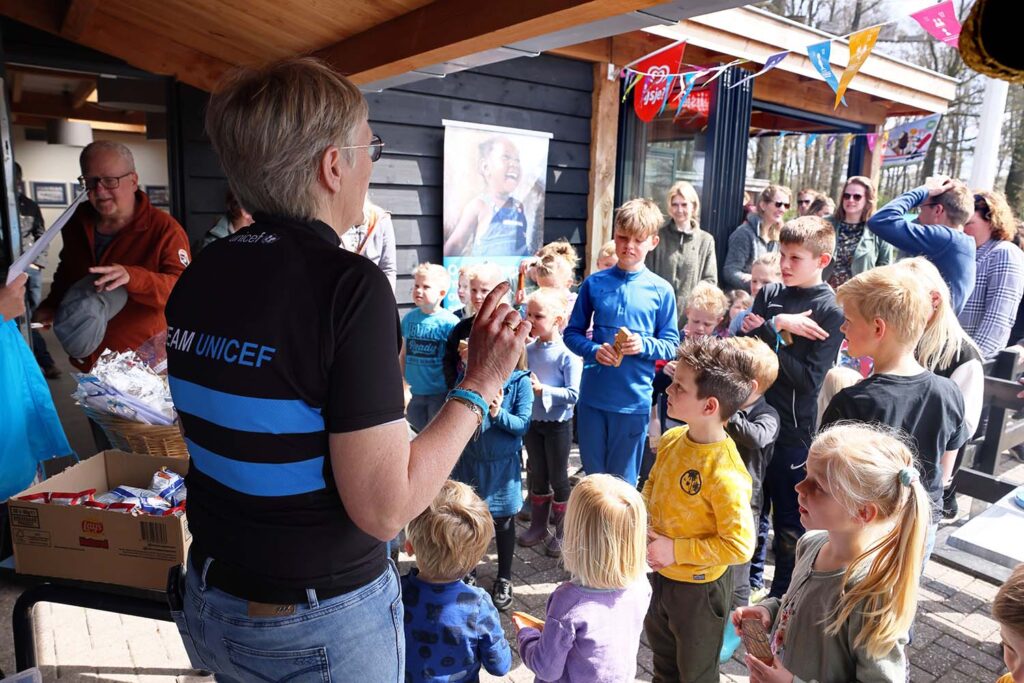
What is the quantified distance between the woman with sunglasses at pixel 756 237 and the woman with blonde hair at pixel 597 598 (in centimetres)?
426

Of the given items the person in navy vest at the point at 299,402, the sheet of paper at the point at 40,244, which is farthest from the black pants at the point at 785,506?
the sheet of paper at the point at 40,244

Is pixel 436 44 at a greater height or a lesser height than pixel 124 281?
greater

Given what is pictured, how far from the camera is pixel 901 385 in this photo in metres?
2.32

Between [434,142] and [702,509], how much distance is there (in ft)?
13.0

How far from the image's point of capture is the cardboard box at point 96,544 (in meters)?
1.84

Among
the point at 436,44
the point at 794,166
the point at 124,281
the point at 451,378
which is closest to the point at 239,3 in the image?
the point at 436,44

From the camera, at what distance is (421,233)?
539cm

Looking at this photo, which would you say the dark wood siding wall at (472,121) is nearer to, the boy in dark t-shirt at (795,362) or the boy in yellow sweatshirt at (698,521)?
the boy in dark t-shirt at (795,362)

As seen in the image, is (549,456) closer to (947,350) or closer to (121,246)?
(947,350)

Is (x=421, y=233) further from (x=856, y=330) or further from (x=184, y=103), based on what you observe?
(x=856, y=330)

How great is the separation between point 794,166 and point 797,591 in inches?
723

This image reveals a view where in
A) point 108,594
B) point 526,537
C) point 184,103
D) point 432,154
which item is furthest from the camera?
point 432,154

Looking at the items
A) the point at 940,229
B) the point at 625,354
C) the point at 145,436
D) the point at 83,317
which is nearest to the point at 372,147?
the point at 145,436

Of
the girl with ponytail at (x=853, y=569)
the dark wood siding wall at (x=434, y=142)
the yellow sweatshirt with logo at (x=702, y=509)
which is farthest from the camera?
the dark wood siding wall at (x=434, y=142)
